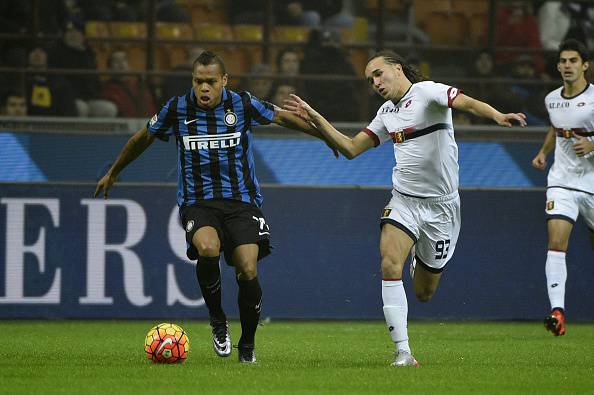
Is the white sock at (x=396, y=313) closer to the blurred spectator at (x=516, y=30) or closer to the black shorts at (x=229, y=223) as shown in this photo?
the black shorts at (x=229, y=223)

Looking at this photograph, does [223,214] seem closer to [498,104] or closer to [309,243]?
[309,243]

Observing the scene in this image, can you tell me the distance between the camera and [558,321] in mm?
9883

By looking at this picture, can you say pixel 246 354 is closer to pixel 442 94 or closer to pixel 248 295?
pixel 248 295

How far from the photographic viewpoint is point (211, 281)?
26.4ft

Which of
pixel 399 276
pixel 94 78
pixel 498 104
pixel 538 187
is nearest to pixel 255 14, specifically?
pixel 94 78

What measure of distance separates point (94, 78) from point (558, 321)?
636 cm

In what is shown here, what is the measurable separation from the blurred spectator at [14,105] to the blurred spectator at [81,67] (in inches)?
23.3

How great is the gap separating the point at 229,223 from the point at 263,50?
22.4ft

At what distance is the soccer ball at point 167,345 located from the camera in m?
7.77

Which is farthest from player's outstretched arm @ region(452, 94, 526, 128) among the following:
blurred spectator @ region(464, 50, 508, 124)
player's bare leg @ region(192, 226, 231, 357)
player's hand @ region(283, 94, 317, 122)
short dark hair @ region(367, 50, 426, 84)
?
blurred spectator @ region(464, 50, 508, 124)

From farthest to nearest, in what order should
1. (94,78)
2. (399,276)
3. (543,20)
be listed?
(543,20)
(94,78)
(399,276)

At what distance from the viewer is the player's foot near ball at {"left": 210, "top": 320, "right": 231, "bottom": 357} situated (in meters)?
8.17

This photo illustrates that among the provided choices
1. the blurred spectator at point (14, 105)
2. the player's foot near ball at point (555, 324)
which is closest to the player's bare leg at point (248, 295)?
the player's foot near ball at point (555, 324)

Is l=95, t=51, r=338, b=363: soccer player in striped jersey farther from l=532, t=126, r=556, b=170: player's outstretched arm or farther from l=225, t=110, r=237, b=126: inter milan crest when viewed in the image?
l=532, t=126, r=556, b=170: player's outstretched arm
